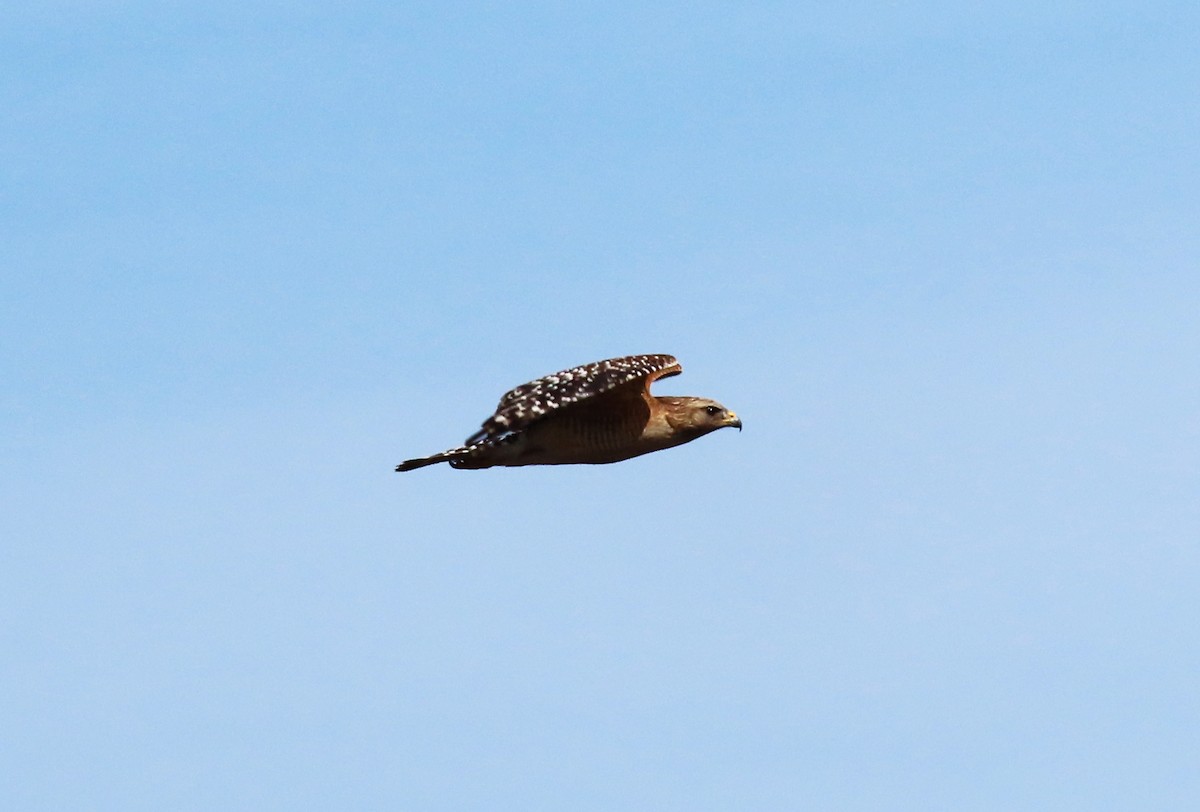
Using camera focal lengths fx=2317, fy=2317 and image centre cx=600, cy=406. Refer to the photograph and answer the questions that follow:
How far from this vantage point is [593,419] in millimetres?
36156

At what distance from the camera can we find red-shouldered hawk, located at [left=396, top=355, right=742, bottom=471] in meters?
34.5

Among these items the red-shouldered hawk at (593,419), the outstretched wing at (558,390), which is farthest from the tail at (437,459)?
the outstretched wing at (558,390)

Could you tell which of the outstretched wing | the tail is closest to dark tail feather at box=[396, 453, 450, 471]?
the tail

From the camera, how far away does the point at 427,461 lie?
1448 inches

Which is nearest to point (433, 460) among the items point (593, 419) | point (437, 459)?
point (437, 459)

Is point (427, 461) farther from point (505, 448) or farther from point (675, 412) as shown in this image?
point (675, 412)

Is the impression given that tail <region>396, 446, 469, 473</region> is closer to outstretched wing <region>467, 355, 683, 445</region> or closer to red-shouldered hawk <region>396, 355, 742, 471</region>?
red-shouldered hawk <region>396, 355, 742, 471</region>

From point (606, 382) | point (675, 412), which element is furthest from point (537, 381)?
point (675, 412)

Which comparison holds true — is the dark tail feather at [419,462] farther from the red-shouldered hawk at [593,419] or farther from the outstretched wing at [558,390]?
the outstretched wing at [558,390]

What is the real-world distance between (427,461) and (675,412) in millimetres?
4070

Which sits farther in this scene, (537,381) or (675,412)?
(675,412)

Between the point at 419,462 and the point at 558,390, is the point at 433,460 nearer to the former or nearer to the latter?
the point at 419,462

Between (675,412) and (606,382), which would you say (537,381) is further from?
(675,412)

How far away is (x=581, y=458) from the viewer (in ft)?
119
